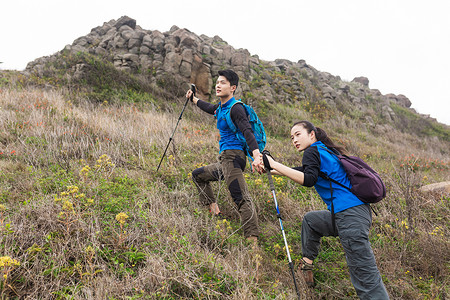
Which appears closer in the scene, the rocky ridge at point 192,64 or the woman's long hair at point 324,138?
the woman's long hair at point 324,138

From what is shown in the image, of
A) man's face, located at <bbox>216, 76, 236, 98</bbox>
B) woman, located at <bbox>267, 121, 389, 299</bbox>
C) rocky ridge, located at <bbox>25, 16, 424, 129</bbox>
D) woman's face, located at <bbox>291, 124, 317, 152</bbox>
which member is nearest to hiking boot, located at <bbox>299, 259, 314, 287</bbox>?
woman, located at <bbox>267, 121, 389, 299</bbox>

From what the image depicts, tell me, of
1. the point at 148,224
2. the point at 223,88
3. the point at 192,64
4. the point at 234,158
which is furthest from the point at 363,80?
the point at 148,224

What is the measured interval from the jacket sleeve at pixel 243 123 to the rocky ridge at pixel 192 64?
10885 millimetres

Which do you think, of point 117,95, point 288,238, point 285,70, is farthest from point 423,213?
point 285,70

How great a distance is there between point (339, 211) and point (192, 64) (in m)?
13.8

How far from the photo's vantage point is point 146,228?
2.92 metres

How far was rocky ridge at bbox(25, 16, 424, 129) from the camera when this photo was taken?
47.5 ft

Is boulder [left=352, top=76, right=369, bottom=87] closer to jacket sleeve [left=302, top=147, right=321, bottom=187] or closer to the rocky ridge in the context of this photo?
the rocky ridge

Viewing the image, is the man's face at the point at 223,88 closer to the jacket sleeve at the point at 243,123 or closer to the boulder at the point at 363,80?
the jacket sleeve at the point at 243,123

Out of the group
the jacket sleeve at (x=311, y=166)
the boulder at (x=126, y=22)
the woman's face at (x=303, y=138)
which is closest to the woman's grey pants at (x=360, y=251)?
the jacket sleeve at (x=311, y=166)

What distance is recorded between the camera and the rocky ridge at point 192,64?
1448 centimetres

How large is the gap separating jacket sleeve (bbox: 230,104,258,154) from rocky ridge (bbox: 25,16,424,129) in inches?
429

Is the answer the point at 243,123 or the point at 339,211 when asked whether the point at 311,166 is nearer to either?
the point at 339,211

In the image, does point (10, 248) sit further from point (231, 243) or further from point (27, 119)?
point (27, 119)
